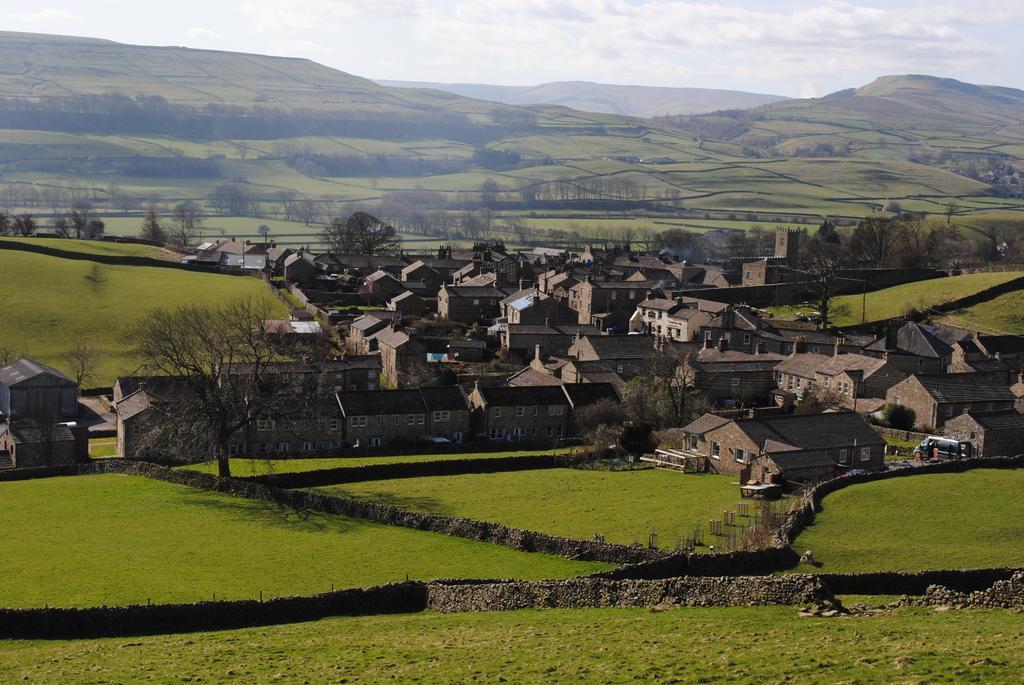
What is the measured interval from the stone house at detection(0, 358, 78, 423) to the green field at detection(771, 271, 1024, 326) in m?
59.9

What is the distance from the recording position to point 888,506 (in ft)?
128

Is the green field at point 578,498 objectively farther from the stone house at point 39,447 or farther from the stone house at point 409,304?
the stone house at point 409,304

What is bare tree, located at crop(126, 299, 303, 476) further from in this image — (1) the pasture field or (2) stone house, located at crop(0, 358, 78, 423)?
(1) the pasture field

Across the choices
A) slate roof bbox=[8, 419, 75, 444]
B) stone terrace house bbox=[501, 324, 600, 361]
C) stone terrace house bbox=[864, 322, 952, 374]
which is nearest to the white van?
stone terrace house bbox=[864, 322, 952, 374]

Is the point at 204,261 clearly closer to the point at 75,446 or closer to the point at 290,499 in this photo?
the point at 75,446

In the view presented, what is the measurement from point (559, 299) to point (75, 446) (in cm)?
5005

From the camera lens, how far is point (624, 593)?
84.4ft

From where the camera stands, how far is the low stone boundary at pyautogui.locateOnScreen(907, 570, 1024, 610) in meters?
22.3

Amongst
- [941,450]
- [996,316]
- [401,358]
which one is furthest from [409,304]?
[941,450]

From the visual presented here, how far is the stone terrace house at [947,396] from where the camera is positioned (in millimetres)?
57688

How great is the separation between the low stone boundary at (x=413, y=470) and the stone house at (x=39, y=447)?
526 inches

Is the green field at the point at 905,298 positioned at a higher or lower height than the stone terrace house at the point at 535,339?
higher

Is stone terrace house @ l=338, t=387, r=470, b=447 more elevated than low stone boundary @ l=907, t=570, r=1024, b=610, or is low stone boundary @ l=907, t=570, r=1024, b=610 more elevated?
low stone boundary @ l=907, t=570, r=1024, b=610

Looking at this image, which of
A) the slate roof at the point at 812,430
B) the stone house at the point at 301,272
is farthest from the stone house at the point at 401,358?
the stone house at the point at 301,272
